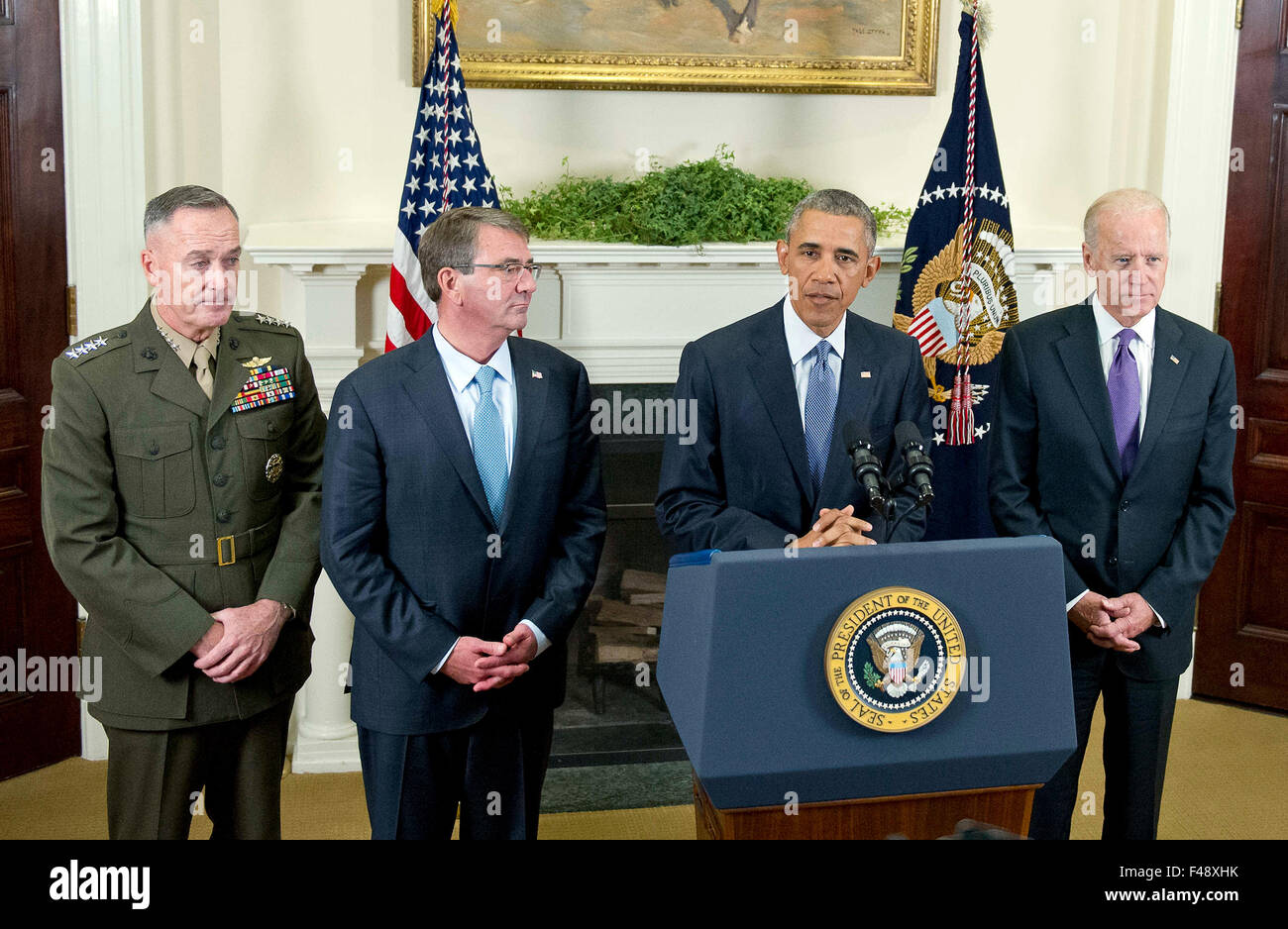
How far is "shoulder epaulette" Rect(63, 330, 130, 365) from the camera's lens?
2205 mm

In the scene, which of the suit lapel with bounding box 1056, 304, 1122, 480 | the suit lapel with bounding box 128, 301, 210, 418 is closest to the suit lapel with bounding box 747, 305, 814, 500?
the suit lapel with bounding box 1056, 304, 1122, 480

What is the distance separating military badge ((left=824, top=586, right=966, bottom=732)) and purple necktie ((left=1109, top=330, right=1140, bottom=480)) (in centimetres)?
112

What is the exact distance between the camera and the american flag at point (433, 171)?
133 inches

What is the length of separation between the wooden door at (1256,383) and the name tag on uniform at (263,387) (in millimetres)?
3303

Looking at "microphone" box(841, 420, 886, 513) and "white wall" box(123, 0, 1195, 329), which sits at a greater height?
"white wall" box(123, 0, 1195, 329)

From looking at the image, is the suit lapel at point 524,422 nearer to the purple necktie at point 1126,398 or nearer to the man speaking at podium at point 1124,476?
the man speaking at podium at point 1124,476

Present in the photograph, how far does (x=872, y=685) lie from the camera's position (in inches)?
62.7

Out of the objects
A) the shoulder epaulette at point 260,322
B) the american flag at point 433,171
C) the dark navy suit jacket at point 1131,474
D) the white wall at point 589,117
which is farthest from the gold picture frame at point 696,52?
the dark navy suit jacket at point 1131,474

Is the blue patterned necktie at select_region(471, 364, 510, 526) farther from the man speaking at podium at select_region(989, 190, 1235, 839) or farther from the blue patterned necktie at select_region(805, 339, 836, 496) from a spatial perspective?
the man speaking at podium at select_region(989, 190, 1235, 839)

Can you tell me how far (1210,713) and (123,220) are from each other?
394 cm

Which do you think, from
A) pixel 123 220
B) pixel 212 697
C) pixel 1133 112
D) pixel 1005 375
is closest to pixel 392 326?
pixel 123 220

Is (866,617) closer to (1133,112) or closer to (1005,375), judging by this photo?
(1005,375)

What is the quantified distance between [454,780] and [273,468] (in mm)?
683

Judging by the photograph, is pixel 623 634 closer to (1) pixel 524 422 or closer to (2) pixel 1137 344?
(1) pixel 524 422
